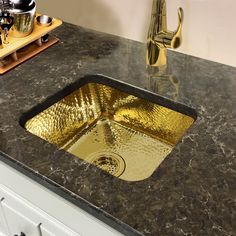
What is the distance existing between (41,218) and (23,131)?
0.79 feet

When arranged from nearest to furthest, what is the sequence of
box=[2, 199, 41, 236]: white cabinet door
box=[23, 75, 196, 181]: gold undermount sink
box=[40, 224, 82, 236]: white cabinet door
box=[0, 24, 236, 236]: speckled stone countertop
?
1. box=[0, 24, 236, 236]: speckled stone countertop
2. box=[40, 224, 82, 236]: white cabinet door
3. box=[2, 199, 41, 236]: white cabinet door
4. box=[23, 75, 196, 181]: gold undermount sink

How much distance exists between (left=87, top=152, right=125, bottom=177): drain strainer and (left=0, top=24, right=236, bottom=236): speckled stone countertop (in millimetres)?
259

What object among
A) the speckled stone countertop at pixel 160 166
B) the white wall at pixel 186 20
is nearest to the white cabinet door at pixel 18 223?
the speckled stone countertop at pixel 160 166

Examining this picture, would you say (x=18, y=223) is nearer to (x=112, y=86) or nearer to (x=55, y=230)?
(x=55, y=230)

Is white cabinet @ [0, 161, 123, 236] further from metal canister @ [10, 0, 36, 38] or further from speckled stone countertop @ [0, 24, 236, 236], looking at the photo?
metal canister @ [10, 0, 36, 38]

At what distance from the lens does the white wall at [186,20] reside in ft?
3.96

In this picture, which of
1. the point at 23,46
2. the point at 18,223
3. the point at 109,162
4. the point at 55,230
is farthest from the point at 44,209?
the point at 23,46

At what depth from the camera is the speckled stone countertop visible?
0.77 meters

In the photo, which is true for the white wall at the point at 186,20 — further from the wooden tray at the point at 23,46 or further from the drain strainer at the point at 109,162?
the drain strainer at the point at 109,162

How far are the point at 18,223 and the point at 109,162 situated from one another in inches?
13.4

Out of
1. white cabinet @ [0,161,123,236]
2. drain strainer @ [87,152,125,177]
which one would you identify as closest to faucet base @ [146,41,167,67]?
drain strainer @ [87,152,125,177]

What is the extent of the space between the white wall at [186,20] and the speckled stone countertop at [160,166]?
8cm

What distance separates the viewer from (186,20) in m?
1.28

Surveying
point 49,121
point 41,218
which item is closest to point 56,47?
point 49,121
